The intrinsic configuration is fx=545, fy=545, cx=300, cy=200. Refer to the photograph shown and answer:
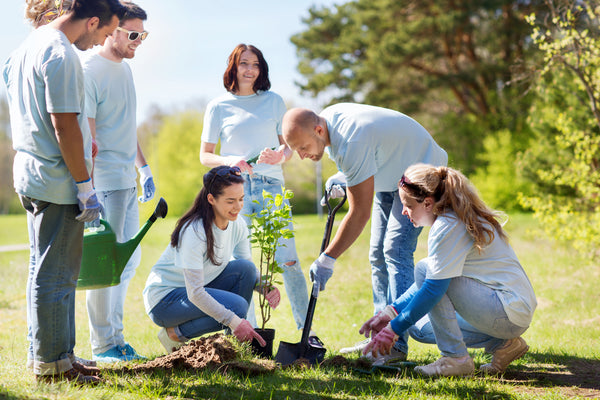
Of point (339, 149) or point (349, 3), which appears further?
point (349, 3)

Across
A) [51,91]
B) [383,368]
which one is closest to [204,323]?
[383,368]

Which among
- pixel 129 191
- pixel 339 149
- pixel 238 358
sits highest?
pixel 339 149

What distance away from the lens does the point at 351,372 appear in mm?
3023

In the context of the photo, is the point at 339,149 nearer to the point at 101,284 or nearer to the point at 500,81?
the point at 101,284

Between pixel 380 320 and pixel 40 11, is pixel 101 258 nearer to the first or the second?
pixel 40 11

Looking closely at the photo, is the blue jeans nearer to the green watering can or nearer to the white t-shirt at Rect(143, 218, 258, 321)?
the white t-shirt at Rect(143, 218, 258, 321)

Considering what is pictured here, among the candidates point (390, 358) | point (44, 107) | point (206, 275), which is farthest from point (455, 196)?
point (44, 107)

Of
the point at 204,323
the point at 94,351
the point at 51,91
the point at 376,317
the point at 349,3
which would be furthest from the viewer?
the point at 349,3

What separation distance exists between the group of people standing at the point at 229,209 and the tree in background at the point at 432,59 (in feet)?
50.1

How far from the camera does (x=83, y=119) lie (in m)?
2.69

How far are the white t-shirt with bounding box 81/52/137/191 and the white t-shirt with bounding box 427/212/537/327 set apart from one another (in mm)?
2028

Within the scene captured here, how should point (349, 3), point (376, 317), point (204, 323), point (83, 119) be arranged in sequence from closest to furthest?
point (83, 119) → point (376, 317) → point (204, 323) → point (349, 3)

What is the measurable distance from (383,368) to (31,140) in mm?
2180

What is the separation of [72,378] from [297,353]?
1261 millimetres
